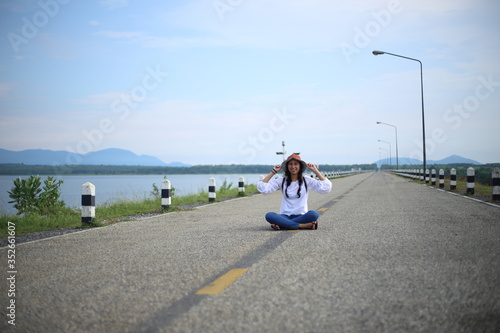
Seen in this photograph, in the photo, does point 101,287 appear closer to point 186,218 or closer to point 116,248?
point 116,248

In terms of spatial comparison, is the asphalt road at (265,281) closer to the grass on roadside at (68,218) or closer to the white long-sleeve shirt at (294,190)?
the white long-sleeve shirt at (294,190)

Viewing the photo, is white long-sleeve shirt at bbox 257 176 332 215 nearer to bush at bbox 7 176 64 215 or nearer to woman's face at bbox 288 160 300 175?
woman's face at bbox 288 160 300 175

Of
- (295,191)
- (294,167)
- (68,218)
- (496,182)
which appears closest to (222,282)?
(294,167)

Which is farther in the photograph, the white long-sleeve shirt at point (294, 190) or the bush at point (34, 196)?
the bush at point (34, 196)

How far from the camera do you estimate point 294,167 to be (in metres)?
8.88

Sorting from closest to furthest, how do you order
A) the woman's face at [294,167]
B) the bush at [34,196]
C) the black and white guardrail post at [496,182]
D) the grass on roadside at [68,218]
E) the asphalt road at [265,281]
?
the asphalt road at [265,281]
the woman's face at [294,167]
the grass on roadside at [68,218]
the bush at [34,196]
the black and white guardrail post at [496,182]

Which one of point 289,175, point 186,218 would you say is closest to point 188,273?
point 289,175

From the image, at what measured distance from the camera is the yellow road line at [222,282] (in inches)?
178

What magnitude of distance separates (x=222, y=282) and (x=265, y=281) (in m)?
0.41

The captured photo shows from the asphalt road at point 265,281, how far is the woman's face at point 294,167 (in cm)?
106

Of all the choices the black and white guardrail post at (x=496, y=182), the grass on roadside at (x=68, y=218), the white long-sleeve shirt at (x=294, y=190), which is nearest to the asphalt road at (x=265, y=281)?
the white long-sleeve shirt at (x=294, y=190)

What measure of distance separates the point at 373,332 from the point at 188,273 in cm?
244

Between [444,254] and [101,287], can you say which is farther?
[444,254]

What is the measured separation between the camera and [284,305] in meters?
4.01
